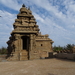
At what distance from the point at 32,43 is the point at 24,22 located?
17.6ft

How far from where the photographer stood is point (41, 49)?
19750 millimetres

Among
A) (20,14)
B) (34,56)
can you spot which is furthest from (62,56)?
(20,14)

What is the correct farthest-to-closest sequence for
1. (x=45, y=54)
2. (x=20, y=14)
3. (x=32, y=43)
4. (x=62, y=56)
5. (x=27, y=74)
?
(x=20, y=14) → (x=45, y=54) → (x=32, y=43) → (x=62, y=56) → (x=27, y=74)

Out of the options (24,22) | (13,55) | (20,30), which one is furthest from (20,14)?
(13,55)

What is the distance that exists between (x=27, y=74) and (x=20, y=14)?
681 inches

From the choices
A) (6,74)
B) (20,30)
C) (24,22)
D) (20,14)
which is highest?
(20,14)

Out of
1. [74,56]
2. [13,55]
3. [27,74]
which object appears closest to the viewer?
[27,74]

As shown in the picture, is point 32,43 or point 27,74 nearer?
point 27,74

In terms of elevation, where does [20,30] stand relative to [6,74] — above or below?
above

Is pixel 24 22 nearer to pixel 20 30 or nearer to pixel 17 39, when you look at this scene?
pixel 20 30

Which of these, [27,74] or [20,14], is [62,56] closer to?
[27,74]

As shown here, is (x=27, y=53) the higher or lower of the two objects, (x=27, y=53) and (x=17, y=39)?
the lower

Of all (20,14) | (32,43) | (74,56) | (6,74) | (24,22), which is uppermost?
(20,14)

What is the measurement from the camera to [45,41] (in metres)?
20.2
